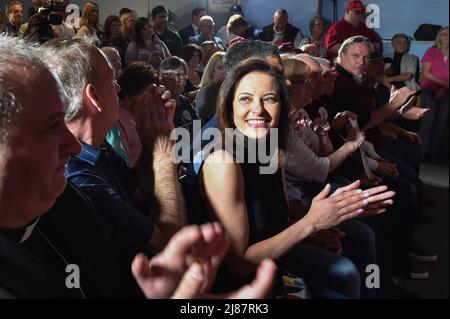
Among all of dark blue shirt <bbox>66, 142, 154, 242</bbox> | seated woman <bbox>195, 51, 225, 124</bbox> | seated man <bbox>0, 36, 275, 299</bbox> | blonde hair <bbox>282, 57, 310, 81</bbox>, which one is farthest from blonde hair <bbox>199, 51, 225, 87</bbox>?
seated man <bbox>0, 36, 275, 299</bbox>

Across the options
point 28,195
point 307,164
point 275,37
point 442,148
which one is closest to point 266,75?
point 275,37

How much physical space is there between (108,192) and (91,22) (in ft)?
1.06

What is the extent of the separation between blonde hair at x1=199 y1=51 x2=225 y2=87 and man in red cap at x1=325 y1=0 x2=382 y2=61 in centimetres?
22

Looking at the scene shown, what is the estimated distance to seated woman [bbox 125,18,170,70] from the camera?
3.36 ft

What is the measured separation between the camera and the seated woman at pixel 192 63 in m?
1.06

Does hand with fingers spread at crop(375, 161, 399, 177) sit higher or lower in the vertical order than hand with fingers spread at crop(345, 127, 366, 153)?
lower

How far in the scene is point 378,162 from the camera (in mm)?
1075

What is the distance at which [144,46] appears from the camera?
1053mm

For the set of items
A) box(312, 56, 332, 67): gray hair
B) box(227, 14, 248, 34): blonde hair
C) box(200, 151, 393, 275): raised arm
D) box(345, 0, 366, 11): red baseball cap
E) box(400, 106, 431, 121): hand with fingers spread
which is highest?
box(345, 0, 366, 11): red baseball cap

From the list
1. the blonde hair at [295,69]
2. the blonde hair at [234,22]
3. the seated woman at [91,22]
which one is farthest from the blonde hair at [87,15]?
the blonde hair at [295,69]

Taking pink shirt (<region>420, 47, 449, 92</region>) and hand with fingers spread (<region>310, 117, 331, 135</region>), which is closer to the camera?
pink shirt (<region>420, 47, 449, 92</region>)

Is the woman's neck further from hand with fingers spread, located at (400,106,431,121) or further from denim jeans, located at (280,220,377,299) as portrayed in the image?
denim jeans, located at (280,220,377,299)

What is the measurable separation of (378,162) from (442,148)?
0.13 meters
